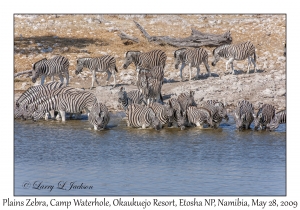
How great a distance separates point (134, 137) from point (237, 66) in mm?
8801

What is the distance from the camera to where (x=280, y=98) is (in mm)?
21469

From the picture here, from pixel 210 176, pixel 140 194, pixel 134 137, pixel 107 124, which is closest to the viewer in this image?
pixel 140 194

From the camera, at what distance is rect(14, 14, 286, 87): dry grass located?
27.0 m

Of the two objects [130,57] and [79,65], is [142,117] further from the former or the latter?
[130,57]

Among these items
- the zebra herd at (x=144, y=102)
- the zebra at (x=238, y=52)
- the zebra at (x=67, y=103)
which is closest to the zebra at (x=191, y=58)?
the zebra herd at (x=144, y=102)

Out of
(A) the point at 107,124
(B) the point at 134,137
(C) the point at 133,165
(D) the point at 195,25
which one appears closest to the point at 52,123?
(A) the point at 107,124

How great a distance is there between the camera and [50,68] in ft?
76.1

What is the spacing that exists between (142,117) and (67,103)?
2471mm

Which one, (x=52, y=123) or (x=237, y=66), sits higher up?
(x=237, y=66)

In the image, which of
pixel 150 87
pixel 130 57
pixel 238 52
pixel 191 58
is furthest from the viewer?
pixel 238 52

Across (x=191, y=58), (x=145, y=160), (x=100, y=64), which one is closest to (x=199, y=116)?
(x=145, y=160)

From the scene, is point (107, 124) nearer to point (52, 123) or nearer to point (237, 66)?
point (52, 123)

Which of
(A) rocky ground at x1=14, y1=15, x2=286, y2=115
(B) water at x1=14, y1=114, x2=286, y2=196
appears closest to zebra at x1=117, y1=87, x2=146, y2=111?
(B) water at x1=14, y1=114, x2=286, y2=196

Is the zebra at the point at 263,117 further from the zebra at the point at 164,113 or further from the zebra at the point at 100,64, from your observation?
the zebra at the point at 100,64
